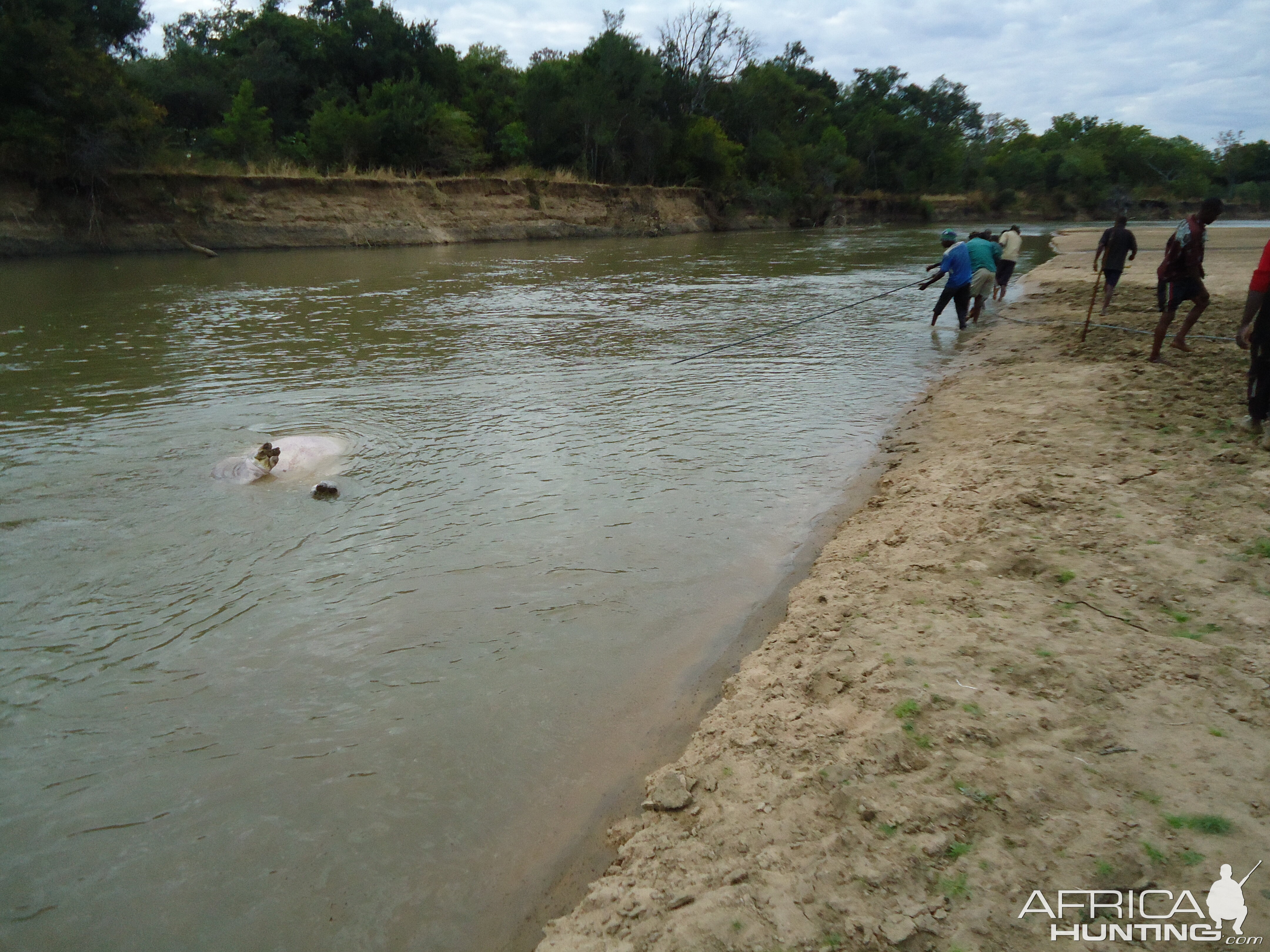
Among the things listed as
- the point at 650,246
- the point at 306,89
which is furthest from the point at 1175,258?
the point at 306,89

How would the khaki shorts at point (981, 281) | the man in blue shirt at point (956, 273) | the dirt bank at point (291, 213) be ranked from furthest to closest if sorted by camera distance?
the dirt bank at point (291, 213), the khaki shorts at point (981, 281), the man in blue shirt at point (956, 273)

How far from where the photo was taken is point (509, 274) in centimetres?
2284

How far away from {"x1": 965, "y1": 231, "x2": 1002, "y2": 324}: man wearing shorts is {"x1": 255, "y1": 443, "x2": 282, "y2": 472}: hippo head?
11880mm

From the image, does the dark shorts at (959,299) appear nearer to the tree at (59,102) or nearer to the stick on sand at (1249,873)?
the stick on sand at (1249,873)

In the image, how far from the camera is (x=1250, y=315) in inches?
235

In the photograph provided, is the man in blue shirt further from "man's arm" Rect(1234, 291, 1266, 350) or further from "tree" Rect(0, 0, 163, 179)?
"tree" Rect(0, 0, 163, 179)

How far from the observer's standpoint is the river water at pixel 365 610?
2775mm

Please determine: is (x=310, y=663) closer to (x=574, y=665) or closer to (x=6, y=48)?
(x=574, y=665)

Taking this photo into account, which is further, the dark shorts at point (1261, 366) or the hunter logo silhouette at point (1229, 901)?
the dark shorts at point (1261, 366)

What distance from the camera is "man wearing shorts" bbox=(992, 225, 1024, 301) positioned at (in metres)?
15.7

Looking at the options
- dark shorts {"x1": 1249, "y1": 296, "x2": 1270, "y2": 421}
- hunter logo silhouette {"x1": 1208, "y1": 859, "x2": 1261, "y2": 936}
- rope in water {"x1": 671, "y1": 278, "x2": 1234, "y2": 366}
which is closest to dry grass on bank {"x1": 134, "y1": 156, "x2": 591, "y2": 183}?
rope in water {"x1": 671, "y1": 278, "x2": 1234, "y2": 366}

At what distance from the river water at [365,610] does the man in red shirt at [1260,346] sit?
119 inches

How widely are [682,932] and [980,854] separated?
963 mm

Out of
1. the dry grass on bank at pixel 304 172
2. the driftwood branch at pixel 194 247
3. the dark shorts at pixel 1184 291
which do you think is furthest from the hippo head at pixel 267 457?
the dry grass on bank at pixel 304 172
